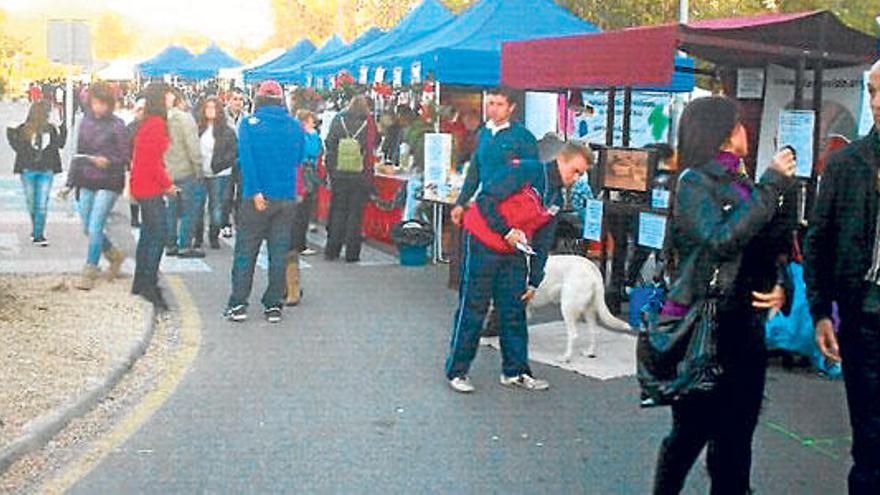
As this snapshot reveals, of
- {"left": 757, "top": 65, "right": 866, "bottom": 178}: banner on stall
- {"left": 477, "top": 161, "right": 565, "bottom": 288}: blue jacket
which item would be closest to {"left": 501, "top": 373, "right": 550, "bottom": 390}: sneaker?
{"left": 477, "top": 161, "right": 565, "bottom": 288}: blue jacket

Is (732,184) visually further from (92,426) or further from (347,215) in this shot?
(347,215)

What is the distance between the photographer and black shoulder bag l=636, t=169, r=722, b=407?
14.0 ft

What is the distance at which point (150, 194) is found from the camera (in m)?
10.1

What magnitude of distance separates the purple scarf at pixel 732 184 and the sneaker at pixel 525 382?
2936 millimetres

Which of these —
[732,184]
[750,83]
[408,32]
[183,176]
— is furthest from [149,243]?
[408,32]

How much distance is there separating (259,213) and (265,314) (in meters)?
0.89

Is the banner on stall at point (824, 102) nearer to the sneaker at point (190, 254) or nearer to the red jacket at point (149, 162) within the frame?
the red jacket at point (149, 162)

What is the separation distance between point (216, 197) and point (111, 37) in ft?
386

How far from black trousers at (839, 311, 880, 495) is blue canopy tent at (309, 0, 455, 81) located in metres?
13.1

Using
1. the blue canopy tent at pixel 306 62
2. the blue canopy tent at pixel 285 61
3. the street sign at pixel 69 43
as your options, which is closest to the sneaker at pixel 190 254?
the street sign at pixel 69 43

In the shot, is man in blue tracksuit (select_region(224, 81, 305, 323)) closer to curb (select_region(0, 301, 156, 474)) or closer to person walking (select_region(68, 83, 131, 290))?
curb (select_region(0, 301, 156, 474))

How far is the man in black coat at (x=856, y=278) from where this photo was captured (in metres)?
4.14

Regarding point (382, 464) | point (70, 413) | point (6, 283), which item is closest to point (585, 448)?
point (382, 464)

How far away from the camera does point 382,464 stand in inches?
228
